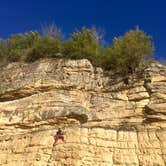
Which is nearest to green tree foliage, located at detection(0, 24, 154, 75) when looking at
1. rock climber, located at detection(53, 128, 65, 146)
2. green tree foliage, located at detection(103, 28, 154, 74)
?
green tree foliage, located at detection(103, 28, 154, 74)

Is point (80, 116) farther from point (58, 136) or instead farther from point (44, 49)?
point (44, 49)

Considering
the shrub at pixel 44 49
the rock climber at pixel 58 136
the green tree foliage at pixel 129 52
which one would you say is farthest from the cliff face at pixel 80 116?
the shrub at pixel 44 49

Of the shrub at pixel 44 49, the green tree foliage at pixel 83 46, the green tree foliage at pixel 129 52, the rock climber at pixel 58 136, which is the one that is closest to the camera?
the rock climber at pixel 58 136

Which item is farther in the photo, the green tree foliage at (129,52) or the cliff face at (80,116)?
the green tree foliage at (129,52)

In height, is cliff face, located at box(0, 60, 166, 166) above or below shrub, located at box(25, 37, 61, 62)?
below

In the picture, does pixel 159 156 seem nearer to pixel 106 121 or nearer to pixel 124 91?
pixel 106 121

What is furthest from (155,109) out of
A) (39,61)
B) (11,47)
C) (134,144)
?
(11,47)

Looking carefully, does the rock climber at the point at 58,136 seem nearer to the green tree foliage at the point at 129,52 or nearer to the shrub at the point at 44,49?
the green tree foliage at the point at 129,52

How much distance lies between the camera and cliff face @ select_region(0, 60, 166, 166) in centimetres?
1723

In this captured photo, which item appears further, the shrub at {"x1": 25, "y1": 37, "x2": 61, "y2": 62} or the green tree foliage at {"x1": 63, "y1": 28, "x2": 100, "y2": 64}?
the shrub at {"x1": 25, "y1": 37, "x2": 61, "y2": 62}

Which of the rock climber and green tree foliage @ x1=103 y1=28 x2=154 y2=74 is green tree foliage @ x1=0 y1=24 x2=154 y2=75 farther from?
the rock climber

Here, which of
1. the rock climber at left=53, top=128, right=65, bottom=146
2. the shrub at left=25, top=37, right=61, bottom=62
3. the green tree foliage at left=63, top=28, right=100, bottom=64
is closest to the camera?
the rock climber at left=53, top=128, right=65, bottom=146

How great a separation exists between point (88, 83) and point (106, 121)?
2.86m

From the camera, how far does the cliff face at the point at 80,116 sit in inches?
679
